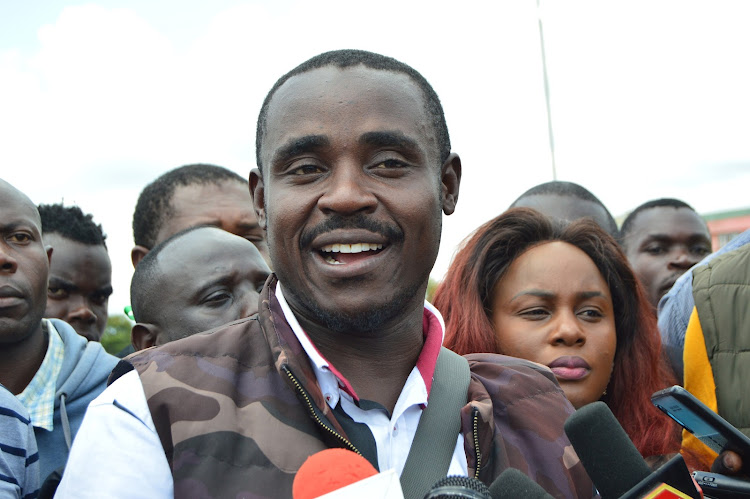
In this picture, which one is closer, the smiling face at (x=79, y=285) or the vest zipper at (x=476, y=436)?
the vest zipper at (x=476, y=436)

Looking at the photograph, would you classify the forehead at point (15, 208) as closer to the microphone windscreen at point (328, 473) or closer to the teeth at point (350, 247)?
the teeth at point (350, 247)

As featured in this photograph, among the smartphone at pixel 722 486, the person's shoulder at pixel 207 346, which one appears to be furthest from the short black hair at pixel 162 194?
the smartphone at pixel 722 486

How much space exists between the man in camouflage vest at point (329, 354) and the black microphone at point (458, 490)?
0.55 metres

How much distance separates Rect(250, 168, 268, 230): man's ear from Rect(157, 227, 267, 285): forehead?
4.11 ft

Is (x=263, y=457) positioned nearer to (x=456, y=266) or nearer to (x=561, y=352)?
(x=561, y=352)

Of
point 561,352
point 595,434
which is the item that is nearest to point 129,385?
point 595,434

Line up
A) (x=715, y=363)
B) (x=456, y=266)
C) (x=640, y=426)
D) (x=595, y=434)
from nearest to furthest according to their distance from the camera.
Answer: (x=595, y=434) < (x=715, y=363) < (x=640, y=426) < (x=456, y=266)

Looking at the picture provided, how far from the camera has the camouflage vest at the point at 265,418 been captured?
1604 mm

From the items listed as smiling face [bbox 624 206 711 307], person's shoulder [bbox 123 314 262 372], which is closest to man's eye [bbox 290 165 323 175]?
person's shoulder [bbox 123 314 262 372]

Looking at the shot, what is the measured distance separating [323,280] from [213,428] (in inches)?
18.0

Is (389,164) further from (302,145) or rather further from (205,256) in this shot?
(205,256)

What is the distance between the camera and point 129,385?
1.69 metres

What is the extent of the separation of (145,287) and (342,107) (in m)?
1.96

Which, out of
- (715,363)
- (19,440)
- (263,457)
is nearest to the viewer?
(263,457)
